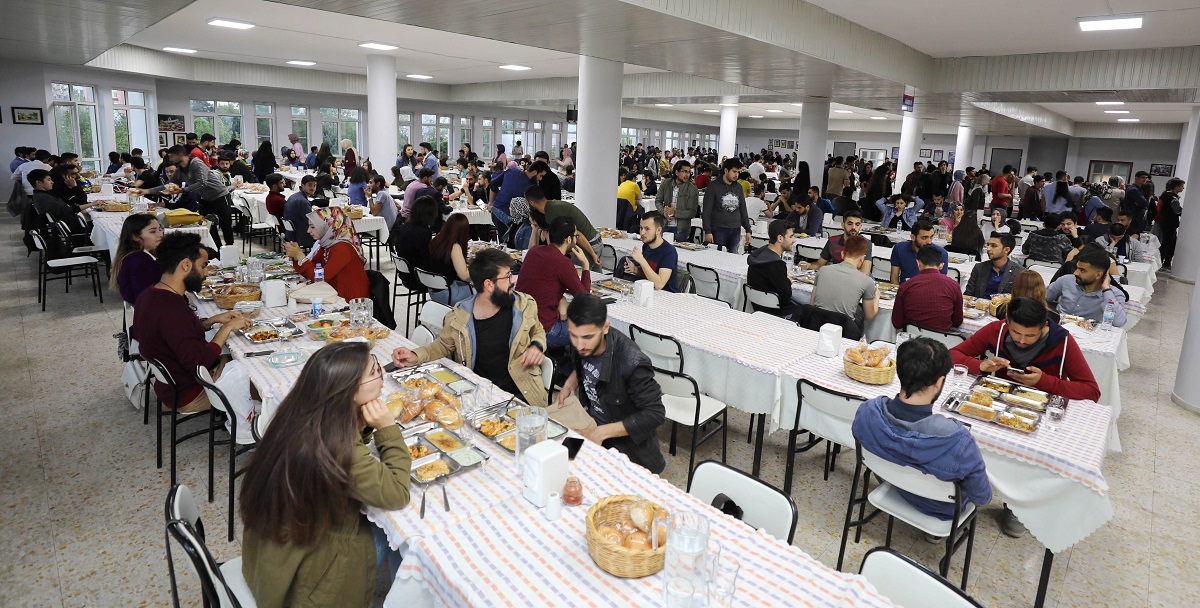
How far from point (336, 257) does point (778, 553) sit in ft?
12.7

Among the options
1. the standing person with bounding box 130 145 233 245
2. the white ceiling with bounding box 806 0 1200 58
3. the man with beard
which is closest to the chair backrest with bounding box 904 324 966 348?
the man with beard

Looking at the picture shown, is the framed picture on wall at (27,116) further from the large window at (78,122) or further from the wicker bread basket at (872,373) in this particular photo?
the wicker bread basket at (872,373)

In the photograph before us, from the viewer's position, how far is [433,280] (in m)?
5.80

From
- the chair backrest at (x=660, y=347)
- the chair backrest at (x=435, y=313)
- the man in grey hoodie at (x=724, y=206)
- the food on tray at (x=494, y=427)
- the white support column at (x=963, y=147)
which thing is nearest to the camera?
the food on tray at (x=494, y=427)

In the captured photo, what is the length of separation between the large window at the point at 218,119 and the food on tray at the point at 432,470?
19.3 metres

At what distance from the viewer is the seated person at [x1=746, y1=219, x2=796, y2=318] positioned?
5516mm

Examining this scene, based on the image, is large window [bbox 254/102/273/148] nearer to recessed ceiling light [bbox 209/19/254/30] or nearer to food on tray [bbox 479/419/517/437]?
recessed ceiling light [bbox 209/19/254/30]

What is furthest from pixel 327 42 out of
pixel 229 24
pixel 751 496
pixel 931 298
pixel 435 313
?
pixel 751 496

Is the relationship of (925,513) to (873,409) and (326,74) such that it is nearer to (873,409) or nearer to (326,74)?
(873,409)

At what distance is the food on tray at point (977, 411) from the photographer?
10.1 ft

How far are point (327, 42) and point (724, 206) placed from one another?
759cm

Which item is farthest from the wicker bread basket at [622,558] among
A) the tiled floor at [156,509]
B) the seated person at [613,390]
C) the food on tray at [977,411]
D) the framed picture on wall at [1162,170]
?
the framed picture on wall at [1162,170]

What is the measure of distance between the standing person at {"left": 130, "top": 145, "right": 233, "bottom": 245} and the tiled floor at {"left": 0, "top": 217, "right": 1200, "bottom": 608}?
4.19 metres

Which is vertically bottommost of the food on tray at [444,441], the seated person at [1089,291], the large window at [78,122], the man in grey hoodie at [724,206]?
the food on tray at [444,441]
